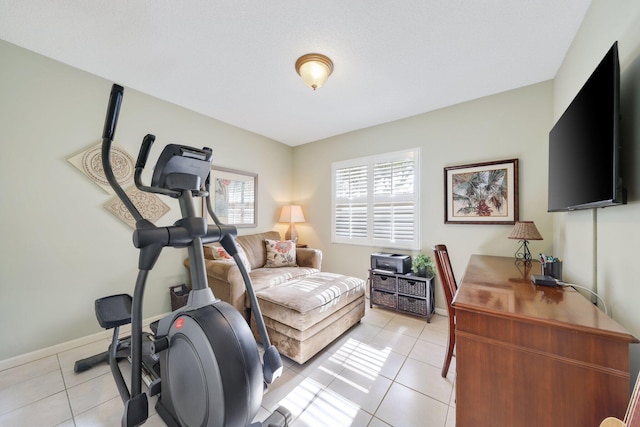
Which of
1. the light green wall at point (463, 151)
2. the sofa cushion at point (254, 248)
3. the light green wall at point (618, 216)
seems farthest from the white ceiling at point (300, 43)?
the sofa cushion at point (254, 248)

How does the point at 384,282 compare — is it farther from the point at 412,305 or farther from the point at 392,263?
the point at 412,305

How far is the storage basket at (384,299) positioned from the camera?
9.74 ft

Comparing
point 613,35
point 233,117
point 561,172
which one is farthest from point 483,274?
point 233,117

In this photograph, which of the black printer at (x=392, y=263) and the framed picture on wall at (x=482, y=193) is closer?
the framed picture on wall at (x=482, y=193)

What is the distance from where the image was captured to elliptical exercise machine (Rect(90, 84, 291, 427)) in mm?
1048

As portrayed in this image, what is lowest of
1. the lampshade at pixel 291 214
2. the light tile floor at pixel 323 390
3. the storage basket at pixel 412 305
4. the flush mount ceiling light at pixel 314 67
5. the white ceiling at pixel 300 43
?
the light tile floor at pixel 323 390

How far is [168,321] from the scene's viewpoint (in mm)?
1288

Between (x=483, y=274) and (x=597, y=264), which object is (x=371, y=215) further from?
(x=597, y=264)

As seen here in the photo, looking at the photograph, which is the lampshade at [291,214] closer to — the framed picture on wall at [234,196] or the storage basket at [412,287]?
the framed picture on wall at [234,196]

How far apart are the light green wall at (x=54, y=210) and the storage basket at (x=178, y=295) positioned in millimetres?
158

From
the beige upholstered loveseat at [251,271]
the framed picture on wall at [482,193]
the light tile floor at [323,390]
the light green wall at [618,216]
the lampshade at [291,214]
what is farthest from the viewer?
the lampshade at [291,214]

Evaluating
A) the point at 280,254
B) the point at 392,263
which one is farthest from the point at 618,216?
the point at 280,254

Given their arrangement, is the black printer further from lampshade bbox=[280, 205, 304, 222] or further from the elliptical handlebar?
the elliptical handlebar

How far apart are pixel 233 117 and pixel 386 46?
2.19 meters
